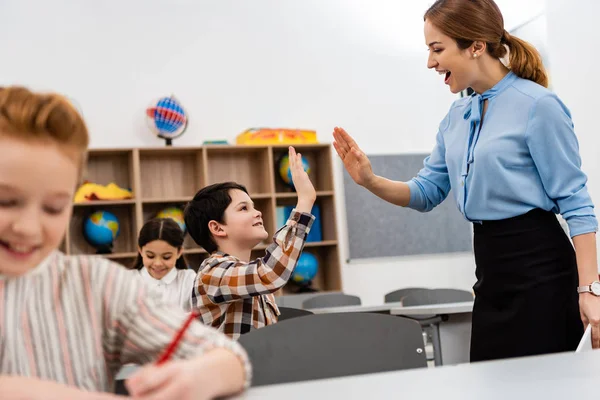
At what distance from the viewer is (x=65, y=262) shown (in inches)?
33.6

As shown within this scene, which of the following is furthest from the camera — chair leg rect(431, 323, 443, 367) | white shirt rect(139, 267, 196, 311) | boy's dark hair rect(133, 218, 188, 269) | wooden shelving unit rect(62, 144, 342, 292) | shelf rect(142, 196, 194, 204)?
wooden shelving unit rect(62, 144, 342, 292)

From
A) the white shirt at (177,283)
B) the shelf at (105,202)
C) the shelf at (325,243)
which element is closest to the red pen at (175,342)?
the white shirt at (177,283)

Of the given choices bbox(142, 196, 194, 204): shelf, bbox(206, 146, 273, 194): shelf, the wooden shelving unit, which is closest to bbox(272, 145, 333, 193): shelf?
the wooden shelving unit

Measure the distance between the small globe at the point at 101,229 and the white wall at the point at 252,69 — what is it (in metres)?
0.66

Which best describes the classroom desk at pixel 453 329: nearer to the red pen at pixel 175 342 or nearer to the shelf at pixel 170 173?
the red pen at pixel 175 342

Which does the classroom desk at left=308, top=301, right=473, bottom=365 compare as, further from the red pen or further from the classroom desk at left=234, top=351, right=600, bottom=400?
the red pen

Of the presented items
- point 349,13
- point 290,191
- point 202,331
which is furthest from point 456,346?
point 349,13

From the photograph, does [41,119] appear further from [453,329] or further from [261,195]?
[261,195]

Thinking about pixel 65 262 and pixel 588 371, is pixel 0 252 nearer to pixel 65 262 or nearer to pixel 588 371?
pixel 65 262

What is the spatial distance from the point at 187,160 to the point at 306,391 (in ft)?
16.4

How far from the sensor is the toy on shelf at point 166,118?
5445 mm

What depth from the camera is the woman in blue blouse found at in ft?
5.35

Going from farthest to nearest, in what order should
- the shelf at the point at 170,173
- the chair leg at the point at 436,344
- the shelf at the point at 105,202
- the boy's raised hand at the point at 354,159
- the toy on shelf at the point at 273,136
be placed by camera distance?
the toy on shelf at the point at 273,136
the shelf at the point at 170,173
the shelf at the point at 105,202
the chair leg at the point at 436,344
the boy's raised hand at the point at 354,159

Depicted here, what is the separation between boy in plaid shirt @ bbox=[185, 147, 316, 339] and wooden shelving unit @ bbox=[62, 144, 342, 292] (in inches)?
121
